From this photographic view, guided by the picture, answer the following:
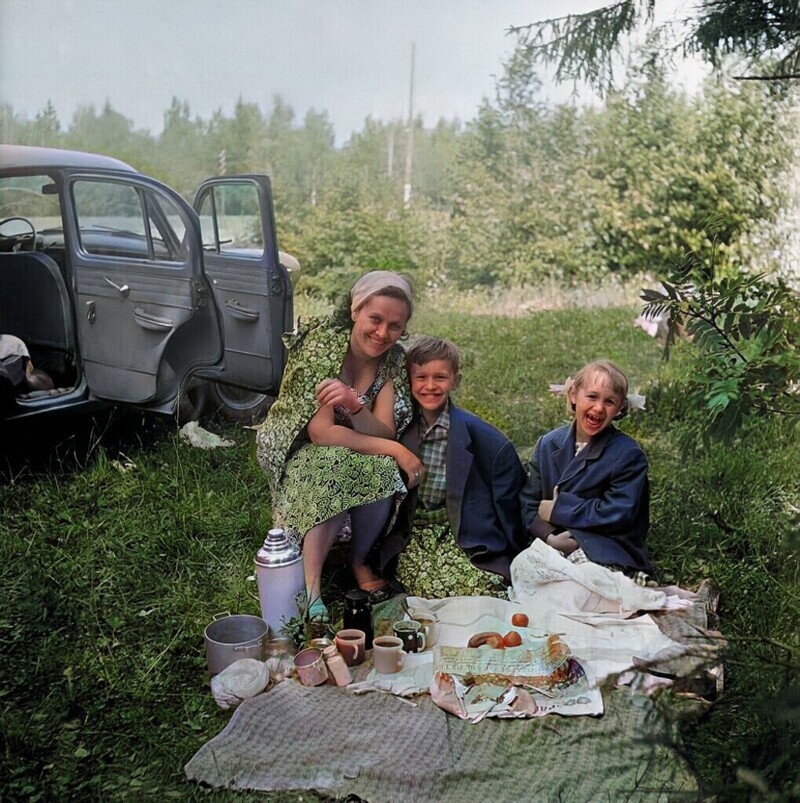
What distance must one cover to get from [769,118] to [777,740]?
237 centimetres

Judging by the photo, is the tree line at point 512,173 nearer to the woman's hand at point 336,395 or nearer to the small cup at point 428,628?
the woman's hand at point 336,395

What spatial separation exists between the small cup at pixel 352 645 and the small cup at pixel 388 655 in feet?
0.20

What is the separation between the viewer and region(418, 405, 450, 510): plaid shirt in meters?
3.64

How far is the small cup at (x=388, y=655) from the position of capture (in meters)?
3.15


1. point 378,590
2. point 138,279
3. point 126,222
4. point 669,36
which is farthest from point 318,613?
point 669,36

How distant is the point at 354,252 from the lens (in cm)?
352

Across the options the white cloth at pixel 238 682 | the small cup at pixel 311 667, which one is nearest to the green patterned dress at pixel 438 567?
the small cup at pixel 311 667

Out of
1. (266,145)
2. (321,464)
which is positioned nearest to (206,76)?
(266,145)

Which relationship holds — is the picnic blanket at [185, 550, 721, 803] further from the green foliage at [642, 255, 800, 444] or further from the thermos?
the green foliage at [642, 255, 800, 444]

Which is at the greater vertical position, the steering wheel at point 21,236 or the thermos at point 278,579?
the steering wheel at point 21,236

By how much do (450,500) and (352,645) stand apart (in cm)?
73

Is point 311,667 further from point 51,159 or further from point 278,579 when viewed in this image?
point 51,159

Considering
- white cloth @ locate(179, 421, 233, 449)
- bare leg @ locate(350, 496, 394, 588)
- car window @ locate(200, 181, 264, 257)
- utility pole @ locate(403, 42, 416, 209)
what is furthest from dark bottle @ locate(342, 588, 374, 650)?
utility pole @ locate(403, 42, 416, 209)

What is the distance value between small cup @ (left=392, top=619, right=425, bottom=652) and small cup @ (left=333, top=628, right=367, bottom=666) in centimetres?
13
